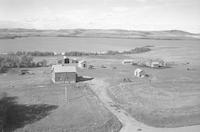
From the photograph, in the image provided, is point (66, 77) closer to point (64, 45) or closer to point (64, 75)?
point (64, 75)

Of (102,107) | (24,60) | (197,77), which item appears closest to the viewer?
(102,107)

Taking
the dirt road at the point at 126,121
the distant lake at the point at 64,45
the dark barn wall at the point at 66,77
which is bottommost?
the dirt road at the point at 126,121

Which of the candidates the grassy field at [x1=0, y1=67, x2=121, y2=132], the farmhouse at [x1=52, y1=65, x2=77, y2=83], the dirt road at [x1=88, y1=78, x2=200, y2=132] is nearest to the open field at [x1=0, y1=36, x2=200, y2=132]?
the grassy field at [x1=0, y1=67, x2=121, y2=132]

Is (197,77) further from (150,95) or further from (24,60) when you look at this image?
(24,60)

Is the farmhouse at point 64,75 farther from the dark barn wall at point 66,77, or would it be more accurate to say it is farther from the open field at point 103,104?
the open field at point 103,104

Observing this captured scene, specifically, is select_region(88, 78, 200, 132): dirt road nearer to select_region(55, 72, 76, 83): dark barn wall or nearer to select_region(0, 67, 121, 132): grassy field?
select_region(0, 67, 121, 132): grassy field

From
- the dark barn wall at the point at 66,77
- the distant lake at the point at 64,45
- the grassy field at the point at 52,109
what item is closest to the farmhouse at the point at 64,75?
the dark barn wall at the point at 66,77

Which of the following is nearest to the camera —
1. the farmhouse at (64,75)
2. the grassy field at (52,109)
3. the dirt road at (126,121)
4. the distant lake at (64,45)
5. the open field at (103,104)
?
the grassy field at (52,109)

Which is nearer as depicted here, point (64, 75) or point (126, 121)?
point (126, 121)

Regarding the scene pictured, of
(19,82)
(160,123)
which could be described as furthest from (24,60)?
(160,123)

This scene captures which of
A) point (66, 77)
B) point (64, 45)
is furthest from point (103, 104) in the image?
point (64, 45)

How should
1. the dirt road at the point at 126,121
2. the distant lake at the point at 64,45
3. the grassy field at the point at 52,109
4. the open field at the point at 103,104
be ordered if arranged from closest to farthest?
the grassy field at the point at 52,109 → the dirt road at the point at 126,121 → the open field at the point at 103,104 → the distant lake at the point at 64,45
